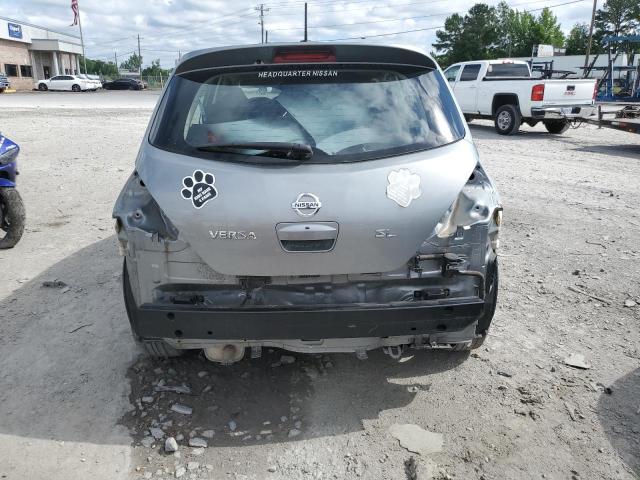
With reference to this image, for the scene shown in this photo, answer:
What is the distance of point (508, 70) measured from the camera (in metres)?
16.3

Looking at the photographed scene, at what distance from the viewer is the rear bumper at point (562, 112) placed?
46.1ft

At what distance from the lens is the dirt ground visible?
2619 millimetres

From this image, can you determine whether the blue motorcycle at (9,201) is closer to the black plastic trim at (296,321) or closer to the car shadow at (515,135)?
the black plastic trim at (296,321)

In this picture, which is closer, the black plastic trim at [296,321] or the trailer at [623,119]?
the black plastic trim at [296,321]

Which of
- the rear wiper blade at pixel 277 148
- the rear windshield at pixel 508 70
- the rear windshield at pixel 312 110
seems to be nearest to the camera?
the rear wiper blade at pixel 277 148

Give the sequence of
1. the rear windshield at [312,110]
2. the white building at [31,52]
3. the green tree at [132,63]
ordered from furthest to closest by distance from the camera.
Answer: the green tree at [132,63]
the white building at [31,52]
the rear windshield at [312,110]

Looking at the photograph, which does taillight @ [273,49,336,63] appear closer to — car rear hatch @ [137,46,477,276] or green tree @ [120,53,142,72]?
car rear hatch @ [137,46,477,276]

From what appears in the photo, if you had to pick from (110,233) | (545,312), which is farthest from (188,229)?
(110,233)

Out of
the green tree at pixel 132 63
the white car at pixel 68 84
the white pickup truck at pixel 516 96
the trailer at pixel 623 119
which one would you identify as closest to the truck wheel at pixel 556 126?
the white pickup truck at pixel 516 96

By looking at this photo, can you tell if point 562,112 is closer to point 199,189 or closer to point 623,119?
point 623,119

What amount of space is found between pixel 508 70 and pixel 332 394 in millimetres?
15551

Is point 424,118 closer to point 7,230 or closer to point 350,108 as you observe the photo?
point 350,108

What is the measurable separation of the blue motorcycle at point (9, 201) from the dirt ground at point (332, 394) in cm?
21

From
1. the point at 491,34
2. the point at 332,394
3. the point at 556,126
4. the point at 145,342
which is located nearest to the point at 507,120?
the point at 556,126
